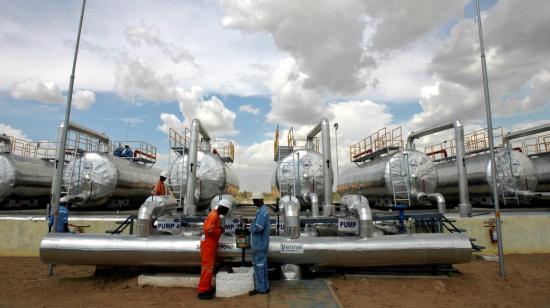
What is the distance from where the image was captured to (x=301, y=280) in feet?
22.9

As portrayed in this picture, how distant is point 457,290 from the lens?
6578 mm

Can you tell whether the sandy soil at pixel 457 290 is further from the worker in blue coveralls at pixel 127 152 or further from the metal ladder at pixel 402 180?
the worker in blue coveralls at pixel 127 152

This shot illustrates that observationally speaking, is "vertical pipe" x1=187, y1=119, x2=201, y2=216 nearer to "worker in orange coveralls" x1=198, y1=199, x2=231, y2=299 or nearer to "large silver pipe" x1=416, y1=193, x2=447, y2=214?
"worker in orange coveralls" x1=198, y1=199, x2=231, y2=299

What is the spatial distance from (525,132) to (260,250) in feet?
59.3

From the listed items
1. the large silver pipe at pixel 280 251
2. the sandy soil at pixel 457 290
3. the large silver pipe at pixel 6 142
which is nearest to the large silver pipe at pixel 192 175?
the large silver pipe at pixel 280 251

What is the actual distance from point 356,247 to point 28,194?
54.7 ft

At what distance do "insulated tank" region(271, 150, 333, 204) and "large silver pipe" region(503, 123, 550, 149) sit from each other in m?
11.7

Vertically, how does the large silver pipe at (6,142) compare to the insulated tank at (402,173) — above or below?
above

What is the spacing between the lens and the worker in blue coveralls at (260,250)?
6.21 metres

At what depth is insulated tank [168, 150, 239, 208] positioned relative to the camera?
1312 centimetres

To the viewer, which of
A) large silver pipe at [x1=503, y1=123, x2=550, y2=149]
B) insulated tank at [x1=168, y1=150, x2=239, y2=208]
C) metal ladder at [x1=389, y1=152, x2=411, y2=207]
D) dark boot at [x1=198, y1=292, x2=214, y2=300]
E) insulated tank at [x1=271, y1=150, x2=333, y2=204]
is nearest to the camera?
dark boot at [x1=198, y1=292, x2=214, y2=300]

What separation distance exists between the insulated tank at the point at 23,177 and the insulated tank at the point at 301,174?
40.2ft

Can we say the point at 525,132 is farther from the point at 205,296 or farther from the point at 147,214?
the point at 147,214

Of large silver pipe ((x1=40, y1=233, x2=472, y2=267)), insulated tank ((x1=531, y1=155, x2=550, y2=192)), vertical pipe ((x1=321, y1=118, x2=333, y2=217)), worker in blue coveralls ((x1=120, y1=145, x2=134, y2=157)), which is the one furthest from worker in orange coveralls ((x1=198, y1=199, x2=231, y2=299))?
insulated tank ((x1=531, y1=155, x2=550, y2=192))
